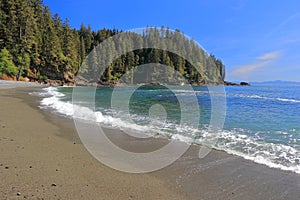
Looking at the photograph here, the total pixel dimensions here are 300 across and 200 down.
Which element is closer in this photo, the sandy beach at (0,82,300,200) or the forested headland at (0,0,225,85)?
the sandy beach at (0,82,300,200)

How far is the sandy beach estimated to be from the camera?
317 cm

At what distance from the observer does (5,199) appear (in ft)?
9.01

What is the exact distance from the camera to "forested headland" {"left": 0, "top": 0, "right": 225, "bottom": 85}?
47656 mm

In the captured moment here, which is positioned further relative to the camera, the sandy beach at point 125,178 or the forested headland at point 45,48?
the forested headland at point 45,48

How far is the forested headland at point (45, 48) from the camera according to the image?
4766 cm

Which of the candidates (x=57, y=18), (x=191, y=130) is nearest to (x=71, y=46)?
(x=57, y=18)

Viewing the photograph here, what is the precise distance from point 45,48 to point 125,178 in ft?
223

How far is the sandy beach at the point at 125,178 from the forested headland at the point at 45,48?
87.6 ft

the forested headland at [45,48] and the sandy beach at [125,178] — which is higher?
the forested headland at [45,48]

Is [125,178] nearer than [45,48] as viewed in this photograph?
Yes

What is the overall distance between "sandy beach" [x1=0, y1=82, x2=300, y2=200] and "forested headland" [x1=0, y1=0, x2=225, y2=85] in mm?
26692

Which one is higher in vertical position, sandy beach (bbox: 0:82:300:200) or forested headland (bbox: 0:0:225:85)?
forested headland (bbox: 0:0:225:85)

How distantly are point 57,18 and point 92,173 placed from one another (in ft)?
290

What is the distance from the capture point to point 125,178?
3.75 m
